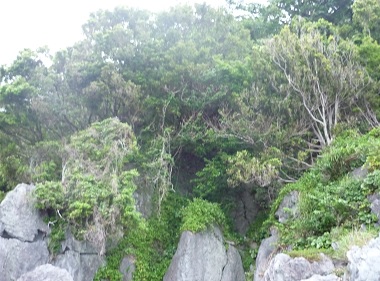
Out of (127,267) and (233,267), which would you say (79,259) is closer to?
(127,267)

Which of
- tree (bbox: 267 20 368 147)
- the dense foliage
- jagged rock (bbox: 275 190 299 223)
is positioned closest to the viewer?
jagged rock (bbox: 275 190 299 223)

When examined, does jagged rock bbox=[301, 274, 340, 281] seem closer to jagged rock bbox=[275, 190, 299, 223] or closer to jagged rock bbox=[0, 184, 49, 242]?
jagged rock bbox=[275, 190, 299, 223]

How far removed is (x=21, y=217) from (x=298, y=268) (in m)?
→ 6.39

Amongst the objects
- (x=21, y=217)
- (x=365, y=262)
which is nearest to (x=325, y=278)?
(x=365, y=262)

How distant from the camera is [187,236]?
34.0ft

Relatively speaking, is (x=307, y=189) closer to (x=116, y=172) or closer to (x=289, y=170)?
(x=289, y=170)

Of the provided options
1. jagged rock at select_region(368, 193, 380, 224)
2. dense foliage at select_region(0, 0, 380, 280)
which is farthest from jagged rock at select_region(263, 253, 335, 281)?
dense foliage at select_region(0, 0, 380, 280)

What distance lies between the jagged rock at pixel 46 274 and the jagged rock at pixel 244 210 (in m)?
5.55

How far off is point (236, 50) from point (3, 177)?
8050mm

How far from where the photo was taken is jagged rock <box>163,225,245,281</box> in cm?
995

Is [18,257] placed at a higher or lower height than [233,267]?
higher

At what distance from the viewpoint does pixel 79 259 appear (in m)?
9.72

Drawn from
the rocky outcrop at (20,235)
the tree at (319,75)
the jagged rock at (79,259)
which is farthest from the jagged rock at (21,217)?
the tree at (319,75)

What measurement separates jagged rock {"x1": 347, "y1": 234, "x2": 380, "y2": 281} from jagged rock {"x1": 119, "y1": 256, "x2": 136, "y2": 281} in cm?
609
